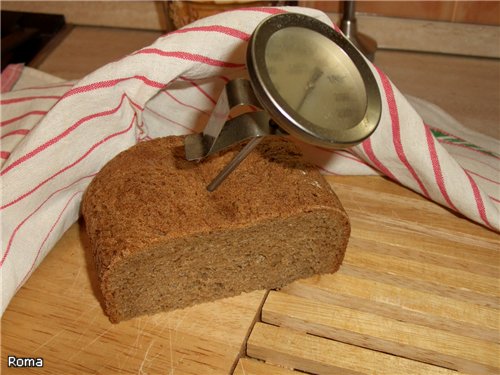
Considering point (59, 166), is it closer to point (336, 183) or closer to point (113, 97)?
point (113, 97)

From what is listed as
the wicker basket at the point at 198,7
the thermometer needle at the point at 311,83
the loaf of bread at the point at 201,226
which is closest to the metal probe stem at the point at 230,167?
the loaf of bread at the point at 201,226

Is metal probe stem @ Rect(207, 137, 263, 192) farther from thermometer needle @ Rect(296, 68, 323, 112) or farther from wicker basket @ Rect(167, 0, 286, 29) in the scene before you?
wicker basket @ Rect(167, 0, 286, 29)

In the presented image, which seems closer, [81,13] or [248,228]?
[248,228]

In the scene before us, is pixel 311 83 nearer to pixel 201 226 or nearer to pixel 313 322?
pixel 201 226

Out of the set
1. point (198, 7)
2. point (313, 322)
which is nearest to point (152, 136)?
point (198, 7)

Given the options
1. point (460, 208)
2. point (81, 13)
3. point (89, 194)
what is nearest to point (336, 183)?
point (460, 208)

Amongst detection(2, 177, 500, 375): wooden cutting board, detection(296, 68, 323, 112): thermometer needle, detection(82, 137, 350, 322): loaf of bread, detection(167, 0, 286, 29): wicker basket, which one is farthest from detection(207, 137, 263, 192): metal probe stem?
detection(167, 0, 286, 29): wicker basket

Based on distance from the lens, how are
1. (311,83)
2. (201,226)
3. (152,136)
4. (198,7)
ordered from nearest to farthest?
(311,83), (201,226), (152,136), (198,7)
